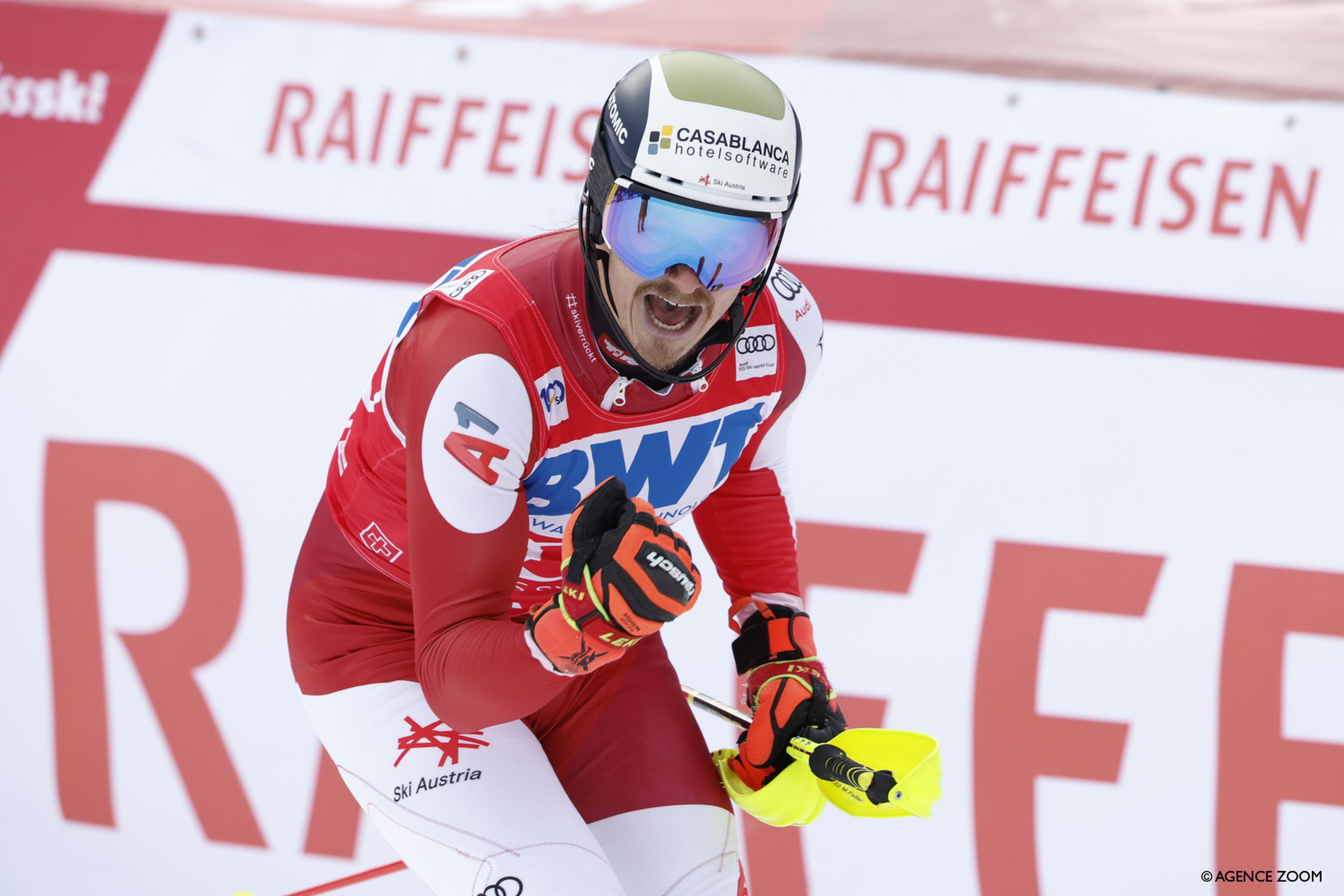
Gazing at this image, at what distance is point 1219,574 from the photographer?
2539mm

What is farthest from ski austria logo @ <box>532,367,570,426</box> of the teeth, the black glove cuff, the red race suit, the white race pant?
the black glove cuff

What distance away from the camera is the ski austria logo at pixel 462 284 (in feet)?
4.37

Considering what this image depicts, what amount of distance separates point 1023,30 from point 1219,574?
1341mm

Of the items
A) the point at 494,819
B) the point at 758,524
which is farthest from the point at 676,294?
the point at 494,819

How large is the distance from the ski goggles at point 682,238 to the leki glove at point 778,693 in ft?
1.99

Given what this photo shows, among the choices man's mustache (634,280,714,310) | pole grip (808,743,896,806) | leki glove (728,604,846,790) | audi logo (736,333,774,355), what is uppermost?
audi logo (736,333,774,355)

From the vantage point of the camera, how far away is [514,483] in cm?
129

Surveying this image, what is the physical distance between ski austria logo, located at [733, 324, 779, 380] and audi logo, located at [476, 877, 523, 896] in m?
0.70

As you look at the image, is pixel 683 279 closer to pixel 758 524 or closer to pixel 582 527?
pixel 582 527

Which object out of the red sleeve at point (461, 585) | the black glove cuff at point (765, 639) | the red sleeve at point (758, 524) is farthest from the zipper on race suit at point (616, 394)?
the black glove cuff at point (765, 639)

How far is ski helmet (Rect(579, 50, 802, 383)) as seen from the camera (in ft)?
4.03

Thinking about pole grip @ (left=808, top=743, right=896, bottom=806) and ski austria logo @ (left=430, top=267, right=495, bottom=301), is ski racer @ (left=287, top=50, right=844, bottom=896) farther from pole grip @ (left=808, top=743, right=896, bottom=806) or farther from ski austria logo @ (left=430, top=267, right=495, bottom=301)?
pole grip @ (left=808, top=743, right=896, bottom=806)

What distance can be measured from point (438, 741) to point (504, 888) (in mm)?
204

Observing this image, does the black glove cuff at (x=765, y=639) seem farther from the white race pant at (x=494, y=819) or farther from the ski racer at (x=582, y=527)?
the white race pant at (x=494, y=819)
